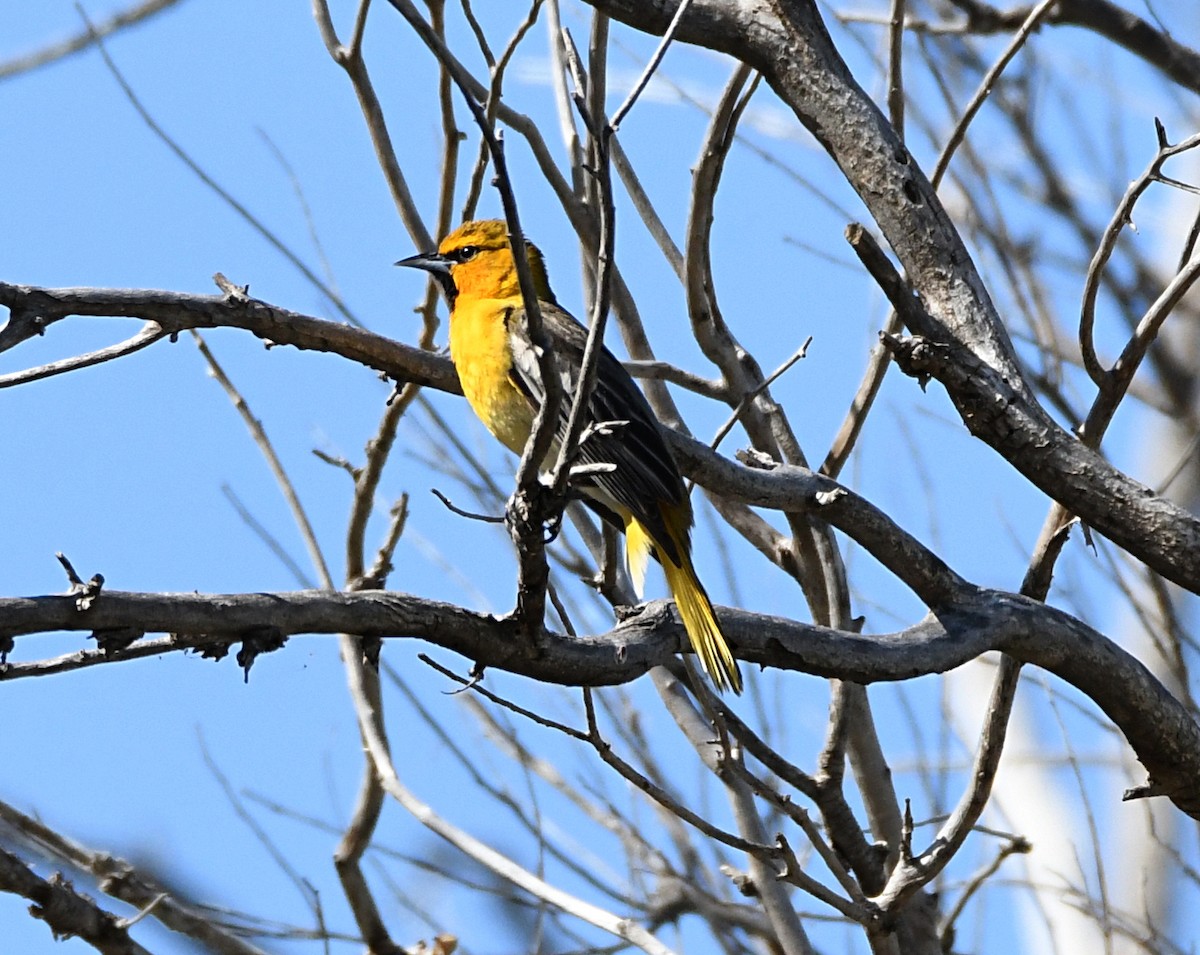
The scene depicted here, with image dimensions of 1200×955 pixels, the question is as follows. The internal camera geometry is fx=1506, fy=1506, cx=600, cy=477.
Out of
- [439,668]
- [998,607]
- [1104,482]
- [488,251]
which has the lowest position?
[439,668]

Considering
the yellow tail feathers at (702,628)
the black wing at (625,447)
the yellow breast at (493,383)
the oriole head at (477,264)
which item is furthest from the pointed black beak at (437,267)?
the yellow tail feathers at (702,628)

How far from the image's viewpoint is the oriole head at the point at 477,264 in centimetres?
516

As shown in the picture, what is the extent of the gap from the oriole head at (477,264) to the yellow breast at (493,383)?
1.96 ft

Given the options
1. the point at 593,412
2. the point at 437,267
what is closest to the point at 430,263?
the point at 437,267

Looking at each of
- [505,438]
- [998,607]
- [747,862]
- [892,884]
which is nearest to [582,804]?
[747,862]

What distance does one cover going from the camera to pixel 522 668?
9.07 feet

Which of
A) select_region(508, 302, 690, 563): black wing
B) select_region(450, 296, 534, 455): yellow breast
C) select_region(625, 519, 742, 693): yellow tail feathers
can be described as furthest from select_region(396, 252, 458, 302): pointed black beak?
select_region(625, 519, 742, 693): yellow tail feathers

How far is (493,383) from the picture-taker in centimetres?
438

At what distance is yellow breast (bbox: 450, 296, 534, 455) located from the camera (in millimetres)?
4359

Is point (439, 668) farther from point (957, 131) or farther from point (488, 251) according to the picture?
point (488, 251)

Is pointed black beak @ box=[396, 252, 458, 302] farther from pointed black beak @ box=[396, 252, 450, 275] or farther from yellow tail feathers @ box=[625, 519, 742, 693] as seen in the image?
yellow tail feathers @ box=[625, 519, 742, 693]

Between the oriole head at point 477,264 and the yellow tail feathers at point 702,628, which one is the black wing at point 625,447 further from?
the oriole head at point 477,264

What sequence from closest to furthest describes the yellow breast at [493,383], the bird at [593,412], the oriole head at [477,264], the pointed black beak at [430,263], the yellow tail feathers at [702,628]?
the yellow tail feathers at [702,628] → the bird at [593,412] → the yellow breast at [493,383] → the pointed black beak at [430,263] → the oriole head at [477,264]

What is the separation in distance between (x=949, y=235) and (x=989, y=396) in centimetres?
45
